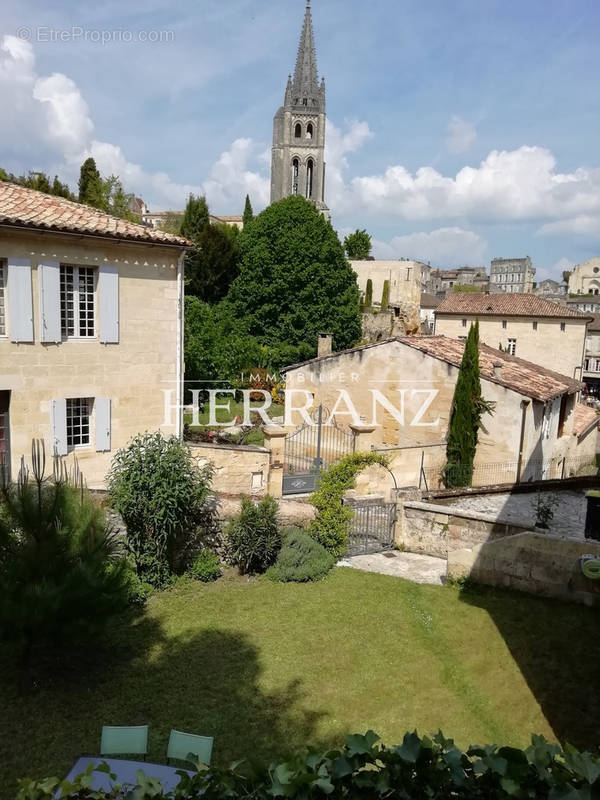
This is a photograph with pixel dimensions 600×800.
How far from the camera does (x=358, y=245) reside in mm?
64375

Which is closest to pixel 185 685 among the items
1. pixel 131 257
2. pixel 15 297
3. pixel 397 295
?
pixel 15 297

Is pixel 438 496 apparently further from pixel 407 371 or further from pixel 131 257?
pixel 131 257

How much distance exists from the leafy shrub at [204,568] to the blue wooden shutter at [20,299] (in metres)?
5.99

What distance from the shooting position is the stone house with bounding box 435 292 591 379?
39.3 metres

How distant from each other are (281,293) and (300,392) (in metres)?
15.6

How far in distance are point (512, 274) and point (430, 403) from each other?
11057 cm

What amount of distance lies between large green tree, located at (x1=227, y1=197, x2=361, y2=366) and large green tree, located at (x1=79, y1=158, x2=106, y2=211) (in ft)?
33.3

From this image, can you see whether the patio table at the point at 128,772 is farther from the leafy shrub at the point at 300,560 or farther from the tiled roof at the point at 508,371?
the tiled roof at the point at 508,371

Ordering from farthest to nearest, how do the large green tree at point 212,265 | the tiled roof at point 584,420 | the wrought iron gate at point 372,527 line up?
the large green tree at point 212,265
the tiled roof at point 584,420
the wrought iron gate at point 372,527

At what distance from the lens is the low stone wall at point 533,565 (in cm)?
1041

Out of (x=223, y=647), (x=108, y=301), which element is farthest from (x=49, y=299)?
(x=223, y=647)

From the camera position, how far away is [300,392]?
22.4m

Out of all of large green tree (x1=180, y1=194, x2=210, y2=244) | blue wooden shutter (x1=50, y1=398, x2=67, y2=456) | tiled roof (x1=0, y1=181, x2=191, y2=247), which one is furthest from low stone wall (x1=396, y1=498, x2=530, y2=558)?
large green tree (x1=180, y1=194, x2=210, y2=244)

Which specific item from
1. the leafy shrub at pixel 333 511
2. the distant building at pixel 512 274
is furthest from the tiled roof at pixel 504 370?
the distant building at pixel 512 274
